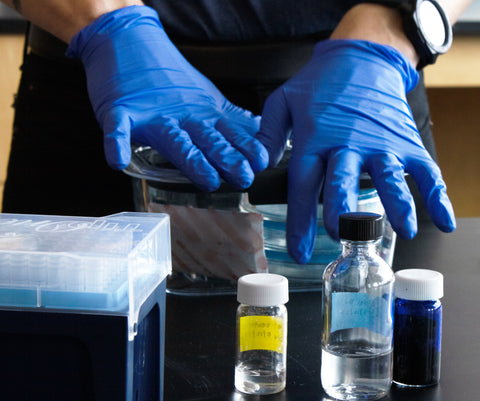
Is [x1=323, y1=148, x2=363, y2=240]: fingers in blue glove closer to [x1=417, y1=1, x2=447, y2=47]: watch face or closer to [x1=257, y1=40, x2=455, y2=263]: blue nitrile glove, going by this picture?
[x1=257, y1=40, x2=455, y2=263]: blue nitrile glove

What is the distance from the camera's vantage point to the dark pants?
1.22 metres

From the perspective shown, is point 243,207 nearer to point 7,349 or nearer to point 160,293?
point 160,293

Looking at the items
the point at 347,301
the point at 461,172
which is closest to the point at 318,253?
the point at 347,301

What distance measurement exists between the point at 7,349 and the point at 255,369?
9.7 inches

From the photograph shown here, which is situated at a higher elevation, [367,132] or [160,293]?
[367,132]

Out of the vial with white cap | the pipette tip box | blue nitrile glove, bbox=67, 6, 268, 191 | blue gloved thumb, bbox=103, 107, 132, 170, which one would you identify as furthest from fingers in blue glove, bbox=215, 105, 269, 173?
the pipette tip box

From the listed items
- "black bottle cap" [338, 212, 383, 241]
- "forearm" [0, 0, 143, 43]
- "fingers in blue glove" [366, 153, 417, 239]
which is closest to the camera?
"black bottle cap" [338, 212, 383, 241]

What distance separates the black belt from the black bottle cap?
626 millimetres

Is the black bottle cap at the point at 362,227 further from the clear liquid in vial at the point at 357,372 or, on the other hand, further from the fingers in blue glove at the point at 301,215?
the fingers in blue glove at the point at 301,215

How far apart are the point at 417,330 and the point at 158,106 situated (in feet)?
1.66

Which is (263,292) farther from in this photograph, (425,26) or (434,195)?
(425,26)

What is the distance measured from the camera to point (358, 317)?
0.64 m

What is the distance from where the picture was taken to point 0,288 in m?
0.47

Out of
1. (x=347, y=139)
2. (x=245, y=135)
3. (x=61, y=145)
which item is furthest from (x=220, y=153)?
(x=61, y=145)
